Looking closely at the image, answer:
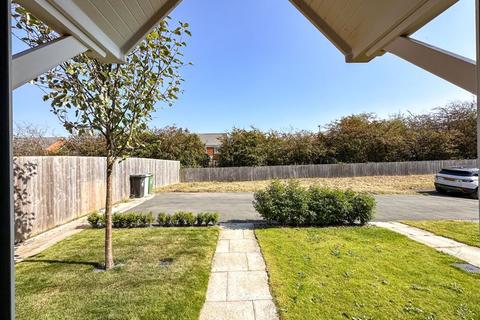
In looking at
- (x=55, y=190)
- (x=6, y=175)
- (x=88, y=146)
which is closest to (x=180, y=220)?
(x=55, y=190)

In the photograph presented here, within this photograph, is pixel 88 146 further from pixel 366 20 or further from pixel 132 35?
pixel 366 20

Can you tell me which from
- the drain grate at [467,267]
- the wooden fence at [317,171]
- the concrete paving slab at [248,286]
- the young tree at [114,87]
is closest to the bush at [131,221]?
the young tree at [114,87]

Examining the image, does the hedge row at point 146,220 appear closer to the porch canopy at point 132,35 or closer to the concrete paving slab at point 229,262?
the concrete paving slab at point 229,262

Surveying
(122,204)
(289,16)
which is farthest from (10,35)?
(122,204)

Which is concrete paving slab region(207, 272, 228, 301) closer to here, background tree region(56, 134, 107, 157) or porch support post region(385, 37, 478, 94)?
porch support post region(385, 37, 478, 94)

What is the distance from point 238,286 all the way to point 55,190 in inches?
237

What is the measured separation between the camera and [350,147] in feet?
77.0

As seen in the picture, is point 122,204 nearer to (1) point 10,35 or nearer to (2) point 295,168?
(1) point 10,35

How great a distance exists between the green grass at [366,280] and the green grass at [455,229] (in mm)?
1254

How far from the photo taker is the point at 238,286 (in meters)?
3.73

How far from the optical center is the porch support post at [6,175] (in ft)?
3.51

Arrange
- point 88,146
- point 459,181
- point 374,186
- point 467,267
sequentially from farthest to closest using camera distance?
point 88,146 < point 374,186 < point 459,181 < point 467,267

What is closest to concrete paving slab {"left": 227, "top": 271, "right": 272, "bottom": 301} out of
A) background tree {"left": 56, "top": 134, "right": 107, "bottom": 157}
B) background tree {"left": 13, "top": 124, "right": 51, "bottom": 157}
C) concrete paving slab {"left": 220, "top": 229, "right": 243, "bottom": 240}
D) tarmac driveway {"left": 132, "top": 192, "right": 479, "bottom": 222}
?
concrete paving slab {"left": 220, "top": 229, "right": 243, "bottom": 240}

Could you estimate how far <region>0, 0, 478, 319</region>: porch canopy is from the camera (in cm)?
109
